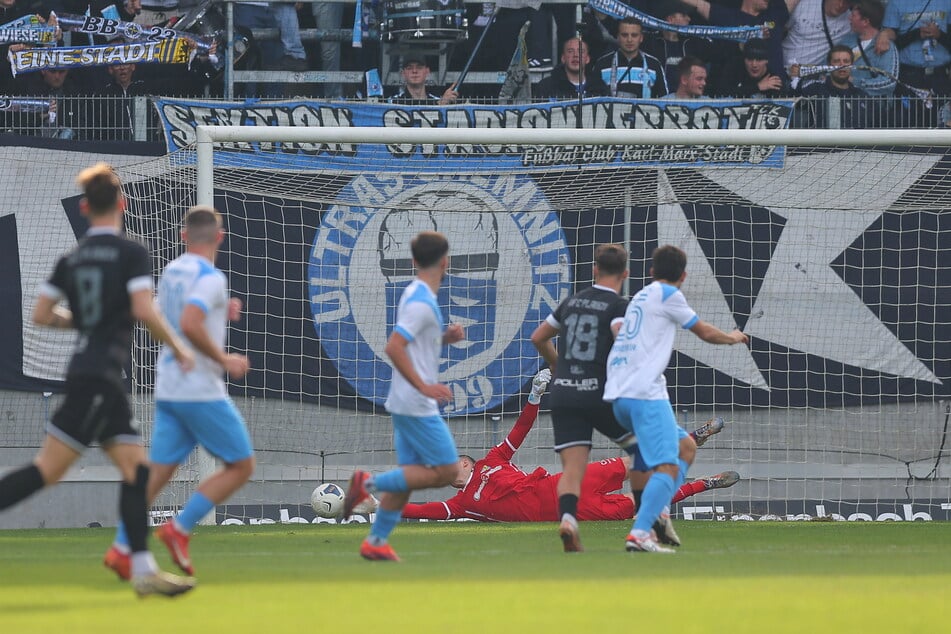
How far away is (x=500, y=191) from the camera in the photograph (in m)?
14.1

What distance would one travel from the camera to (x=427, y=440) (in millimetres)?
7223

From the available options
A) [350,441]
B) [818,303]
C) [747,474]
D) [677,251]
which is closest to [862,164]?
[818,303]

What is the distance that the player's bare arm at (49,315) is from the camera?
6156 mm

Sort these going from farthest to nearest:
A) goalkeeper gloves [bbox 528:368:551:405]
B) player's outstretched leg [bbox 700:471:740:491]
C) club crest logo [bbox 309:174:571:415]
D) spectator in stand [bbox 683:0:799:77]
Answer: spectator in stand [bbox 683:0:799:77] → club crest logo [bbox 309:174:571:415] → player's outstretched leg [bbox 700:471:740:491] → goalkeeper gloves [bbox 528:368:551:405]

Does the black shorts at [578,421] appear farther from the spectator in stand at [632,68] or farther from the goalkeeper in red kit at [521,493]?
the spectator in stand at [632,68]

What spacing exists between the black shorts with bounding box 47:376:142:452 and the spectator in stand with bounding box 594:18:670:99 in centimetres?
987

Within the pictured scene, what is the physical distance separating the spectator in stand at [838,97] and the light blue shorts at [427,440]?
8.27 metres

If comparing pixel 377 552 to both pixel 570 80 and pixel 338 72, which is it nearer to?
pixel 570 80

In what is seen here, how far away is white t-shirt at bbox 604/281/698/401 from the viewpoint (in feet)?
26.2

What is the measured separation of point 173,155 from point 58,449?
23.2 ft

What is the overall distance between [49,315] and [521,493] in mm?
5864

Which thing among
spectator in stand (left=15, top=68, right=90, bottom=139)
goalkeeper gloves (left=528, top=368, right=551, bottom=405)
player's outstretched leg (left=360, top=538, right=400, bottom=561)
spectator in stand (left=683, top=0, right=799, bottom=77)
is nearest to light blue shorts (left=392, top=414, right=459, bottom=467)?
player's outstretched leg (left=360, top=538, right=400, bottom=561)

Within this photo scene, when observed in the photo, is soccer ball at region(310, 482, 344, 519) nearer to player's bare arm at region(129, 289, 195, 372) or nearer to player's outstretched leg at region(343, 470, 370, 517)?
player's outstretched leg at region(343, 470, 370, 517)

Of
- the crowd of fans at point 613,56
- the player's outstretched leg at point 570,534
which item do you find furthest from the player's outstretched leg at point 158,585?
the crowd of fans at point 613,56
